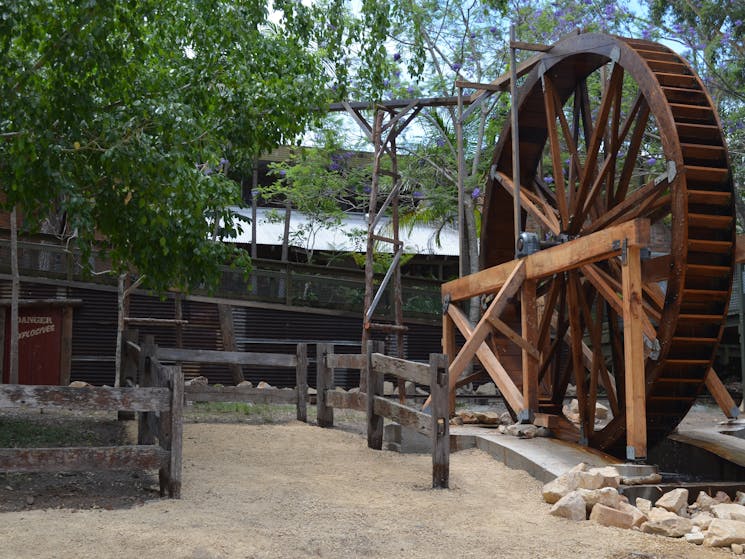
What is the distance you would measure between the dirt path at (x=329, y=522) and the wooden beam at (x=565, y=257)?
230cm

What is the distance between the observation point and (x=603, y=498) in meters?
6.67

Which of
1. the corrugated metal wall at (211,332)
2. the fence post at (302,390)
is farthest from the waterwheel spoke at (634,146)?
the corrugated metal wall at (211,332)

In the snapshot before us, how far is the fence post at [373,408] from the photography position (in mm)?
9875

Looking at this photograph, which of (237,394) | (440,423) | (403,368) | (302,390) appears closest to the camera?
(440,423)

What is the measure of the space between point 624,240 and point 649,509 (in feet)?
8.72

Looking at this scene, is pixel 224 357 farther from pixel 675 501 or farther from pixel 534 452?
pixel 675 501

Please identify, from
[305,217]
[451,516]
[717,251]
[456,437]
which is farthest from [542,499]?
[305,217]

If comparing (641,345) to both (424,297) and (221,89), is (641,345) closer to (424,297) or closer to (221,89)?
(221,89)

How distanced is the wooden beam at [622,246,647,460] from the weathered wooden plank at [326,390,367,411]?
3165mm

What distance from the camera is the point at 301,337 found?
19.4 m

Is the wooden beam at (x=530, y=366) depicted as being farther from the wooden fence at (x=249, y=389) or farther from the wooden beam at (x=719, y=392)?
the wooden fence at (x=249, y=389)

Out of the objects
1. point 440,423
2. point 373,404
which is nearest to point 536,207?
point 373,404

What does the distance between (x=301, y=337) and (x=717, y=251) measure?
38.4 ft

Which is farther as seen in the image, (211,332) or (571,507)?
(211,332)
